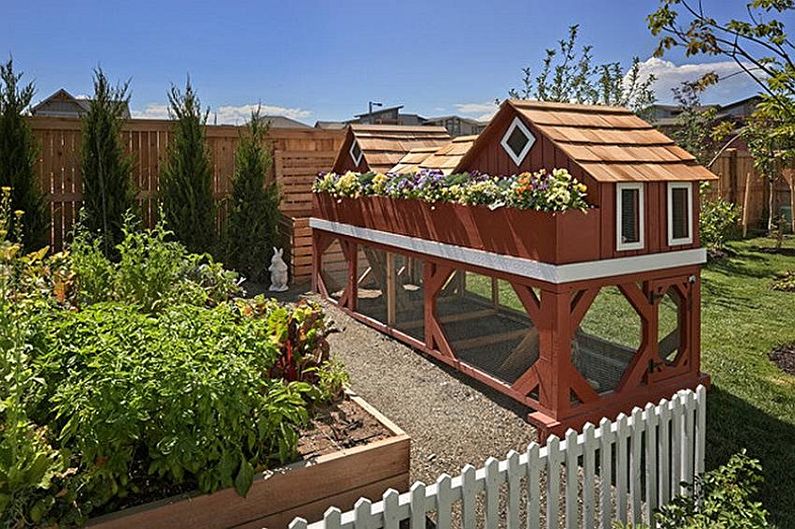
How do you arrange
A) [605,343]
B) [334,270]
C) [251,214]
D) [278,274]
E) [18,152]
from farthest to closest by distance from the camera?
1. [251,214]
2. [278,274]
3. [334,270]
4. [18,152]
5. [605,343]

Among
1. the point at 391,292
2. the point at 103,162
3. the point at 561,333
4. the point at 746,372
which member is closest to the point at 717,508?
the point at 561,333

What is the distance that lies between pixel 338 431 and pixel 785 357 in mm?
4970

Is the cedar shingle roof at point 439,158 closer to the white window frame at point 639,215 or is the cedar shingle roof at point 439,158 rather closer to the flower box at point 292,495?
the white window frame at point 639,215

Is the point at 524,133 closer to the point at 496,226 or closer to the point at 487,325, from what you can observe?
the point at 496,226

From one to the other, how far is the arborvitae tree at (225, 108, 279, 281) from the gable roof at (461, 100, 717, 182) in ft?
17.6

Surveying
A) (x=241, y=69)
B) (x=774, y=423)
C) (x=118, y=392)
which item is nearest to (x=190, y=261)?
(x=118, y=392)

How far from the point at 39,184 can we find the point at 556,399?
25.9 ft

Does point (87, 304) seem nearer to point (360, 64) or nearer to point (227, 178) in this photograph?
point (227, 178)

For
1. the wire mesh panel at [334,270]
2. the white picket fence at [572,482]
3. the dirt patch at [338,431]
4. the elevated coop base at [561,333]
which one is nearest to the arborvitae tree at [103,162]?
the wire mesh panel at [334,270]

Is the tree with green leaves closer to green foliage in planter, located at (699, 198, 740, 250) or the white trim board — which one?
green foliage in planter, located at (699, 198, 740, 250)

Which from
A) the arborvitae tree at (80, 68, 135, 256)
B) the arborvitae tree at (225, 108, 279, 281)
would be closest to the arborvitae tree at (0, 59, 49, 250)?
the arborvitae tree at (80, 68, 135, 256)

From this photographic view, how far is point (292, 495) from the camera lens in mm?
3100

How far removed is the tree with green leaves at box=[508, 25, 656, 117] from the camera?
11805 mm

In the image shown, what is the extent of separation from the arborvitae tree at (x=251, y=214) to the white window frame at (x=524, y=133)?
5645 mm
